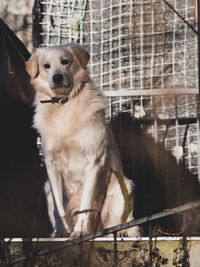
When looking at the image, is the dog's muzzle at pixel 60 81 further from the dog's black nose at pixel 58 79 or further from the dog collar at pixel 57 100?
the dog collar at pixel 57 100

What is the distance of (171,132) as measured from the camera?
248 inches

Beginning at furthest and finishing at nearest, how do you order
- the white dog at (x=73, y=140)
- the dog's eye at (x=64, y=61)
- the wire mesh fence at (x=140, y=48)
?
the wire mesh fence at (x=140, y=48)
the dog's eye at (x=64, y=61)
the white dog at (x=73, y=140)

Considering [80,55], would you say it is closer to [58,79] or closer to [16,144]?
[58,79]

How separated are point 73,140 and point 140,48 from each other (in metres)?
2.54

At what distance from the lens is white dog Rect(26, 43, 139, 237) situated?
13.8ft

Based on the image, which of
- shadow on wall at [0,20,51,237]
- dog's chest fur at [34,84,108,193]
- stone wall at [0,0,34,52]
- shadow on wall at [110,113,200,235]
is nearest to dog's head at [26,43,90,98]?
dog's chest fur at [34,84,108,193]

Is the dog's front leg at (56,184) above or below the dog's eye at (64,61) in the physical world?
below

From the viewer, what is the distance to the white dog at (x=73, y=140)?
13.8ft

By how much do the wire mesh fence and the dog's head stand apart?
179 cm

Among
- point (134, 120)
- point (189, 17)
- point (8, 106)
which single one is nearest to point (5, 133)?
point (8, 106)

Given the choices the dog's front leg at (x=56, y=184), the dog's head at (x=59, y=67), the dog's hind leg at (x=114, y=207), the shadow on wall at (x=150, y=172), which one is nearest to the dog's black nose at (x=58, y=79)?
the dog's head at (x=59, y=67)

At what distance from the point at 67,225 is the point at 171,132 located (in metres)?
2.39

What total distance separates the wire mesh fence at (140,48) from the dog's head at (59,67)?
5.88 feet

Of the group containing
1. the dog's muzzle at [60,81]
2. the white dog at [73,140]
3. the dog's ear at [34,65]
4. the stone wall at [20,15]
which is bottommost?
the white dog at [73,140]
